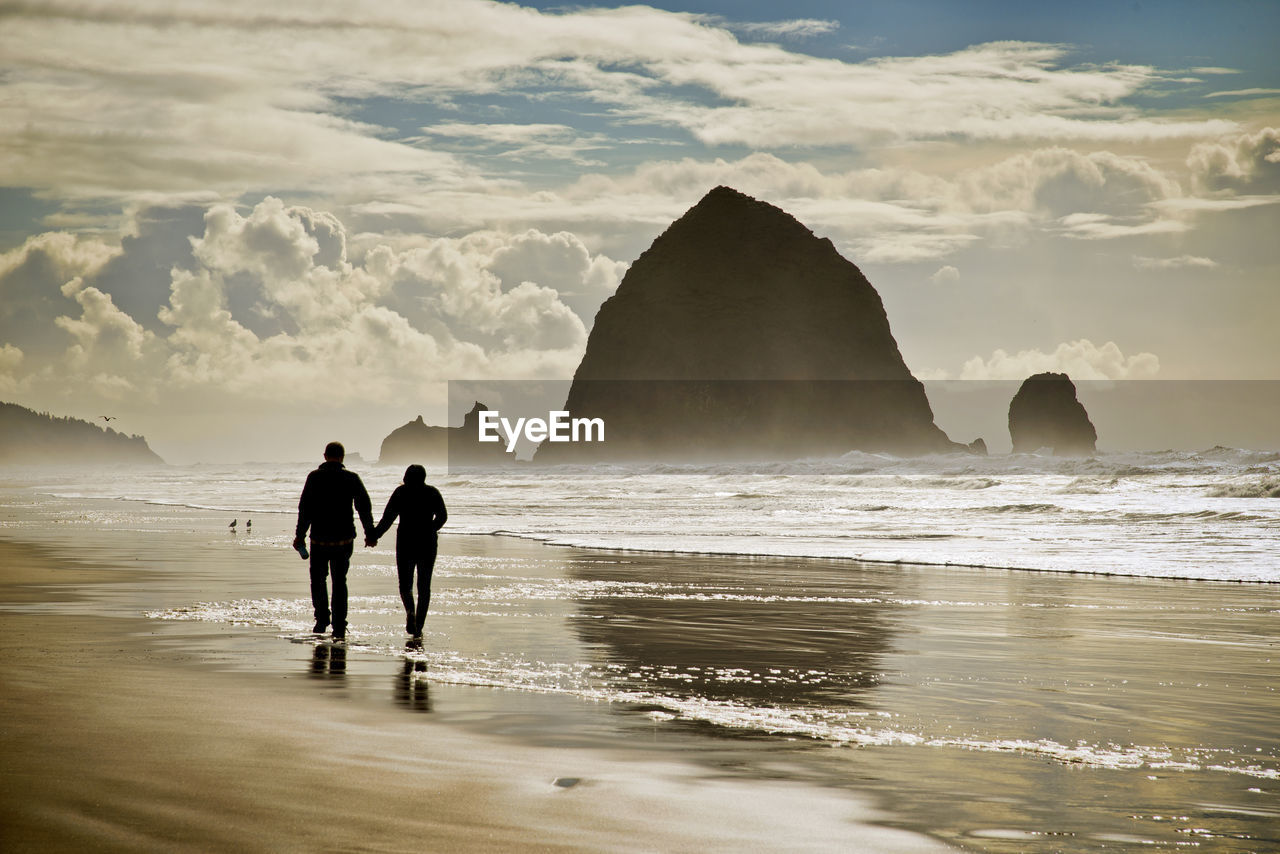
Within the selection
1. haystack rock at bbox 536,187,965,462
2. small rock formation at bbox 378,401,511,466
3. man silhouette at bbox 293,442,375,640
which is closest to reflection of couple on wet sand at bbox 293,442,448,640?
man silhouette at bbox 293,442,375,640

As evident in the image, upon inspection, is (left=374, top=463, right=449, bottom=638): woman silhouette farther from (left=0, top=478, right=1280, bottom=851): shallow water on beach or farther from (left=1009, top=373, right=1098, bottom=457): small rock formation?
(left=1009, top=373, right=1098, bottom=457): small rock formation

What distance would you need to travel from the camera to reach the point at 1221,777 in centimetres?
576

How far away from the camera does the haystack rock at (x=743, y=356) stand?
126m

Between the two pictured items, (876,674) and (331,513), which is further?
(331,513)

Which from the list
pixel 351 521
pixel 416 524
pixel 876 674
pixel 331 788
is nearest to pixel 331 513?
pixel 351 521

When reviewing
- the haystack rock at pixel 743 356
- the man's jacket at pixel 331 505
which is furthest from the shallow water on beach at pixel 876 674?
the haystack rock at pixel 743 356

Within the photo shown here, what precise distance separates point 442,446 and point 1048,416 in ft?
313

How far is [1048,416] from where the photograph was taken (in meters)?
150

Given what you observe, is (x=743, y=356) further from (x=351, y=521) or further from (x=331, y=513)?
(x=331, y=513)

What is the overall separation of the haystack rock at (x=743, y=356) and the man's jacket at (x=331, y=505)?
365ft

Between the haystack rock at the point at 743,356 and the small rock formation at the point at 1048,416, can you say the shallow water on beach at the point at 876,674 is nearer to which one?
the haystack rock at the point at 743,356

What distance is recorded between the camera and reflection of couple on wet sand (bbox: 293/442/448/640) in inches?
437

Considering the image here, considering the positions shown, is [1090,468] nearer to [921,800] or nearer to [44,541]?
[44,541]

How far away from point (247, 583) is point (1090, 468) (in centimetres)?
4204
